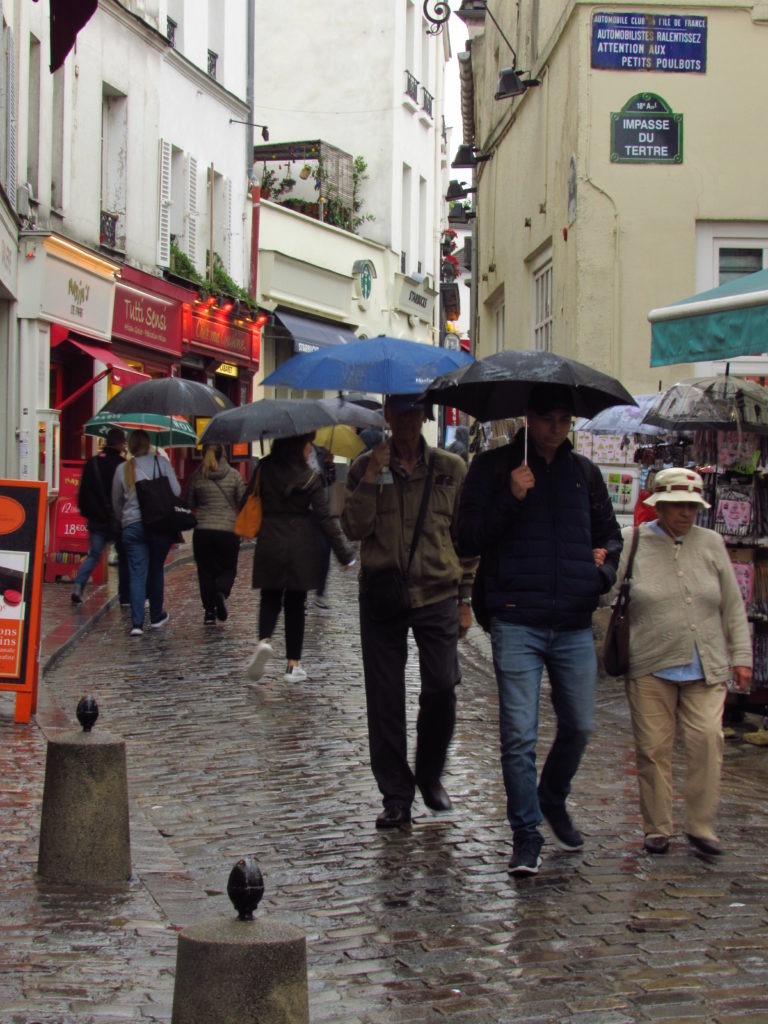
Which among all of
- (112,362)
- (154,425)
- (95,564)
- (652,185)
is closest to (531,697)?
(652,185)

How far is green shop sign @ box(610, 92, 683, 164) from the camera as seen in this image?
13.3 m

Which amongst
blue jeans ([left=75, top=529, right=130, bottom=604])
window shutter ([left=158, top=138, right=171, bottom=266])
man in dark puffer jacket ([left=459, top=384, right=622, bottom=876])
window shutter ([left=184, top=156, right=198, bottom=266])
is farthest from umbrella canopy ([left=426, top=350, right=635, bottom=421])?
window shutter ([left=184, top=156, right=198, bottom=266])

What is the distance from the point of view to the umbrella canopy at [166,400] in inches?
573

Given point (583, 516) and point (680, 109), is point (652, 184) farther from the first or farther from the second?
point (583, 516)

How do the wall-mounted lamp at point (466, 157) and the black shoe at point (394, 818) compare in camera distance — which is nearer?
the black shoe at point (394, 818)

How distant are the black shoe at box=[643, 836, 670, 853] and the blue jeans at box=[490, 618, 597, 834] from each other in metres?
0.47

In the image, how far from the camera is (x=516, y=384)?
6410mm

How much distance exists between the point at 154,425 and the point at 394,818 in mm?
9781

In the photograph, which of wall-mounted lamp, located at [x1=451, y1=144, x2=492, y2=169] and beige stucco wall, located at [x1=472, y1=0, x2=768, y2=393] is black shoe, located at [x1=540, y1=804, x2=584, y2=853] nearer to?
beige stucco wall, located at [x1=472, y1=0, x2=768, y2=393]

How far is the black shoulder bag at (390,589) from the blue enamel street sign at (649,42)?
8.04 meters

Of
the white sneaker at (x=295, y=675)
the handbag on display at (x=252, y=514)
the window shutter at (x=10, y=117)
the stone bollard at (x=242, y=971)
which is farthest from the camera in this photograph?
the window shutter at (x=10, y=117)

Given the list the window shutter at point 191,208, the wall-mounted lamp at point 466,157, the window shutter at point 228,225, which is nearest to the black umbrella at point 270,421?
the wall-mounted lamp at point 466,157

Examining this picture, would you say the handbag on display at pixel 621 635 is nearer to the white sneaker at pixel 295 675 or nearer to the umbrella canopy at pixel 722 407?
the umbrella canopy at pixel 722 407

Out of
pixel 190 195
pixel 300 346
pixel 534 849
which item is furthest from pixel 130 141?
pixel 534 849
